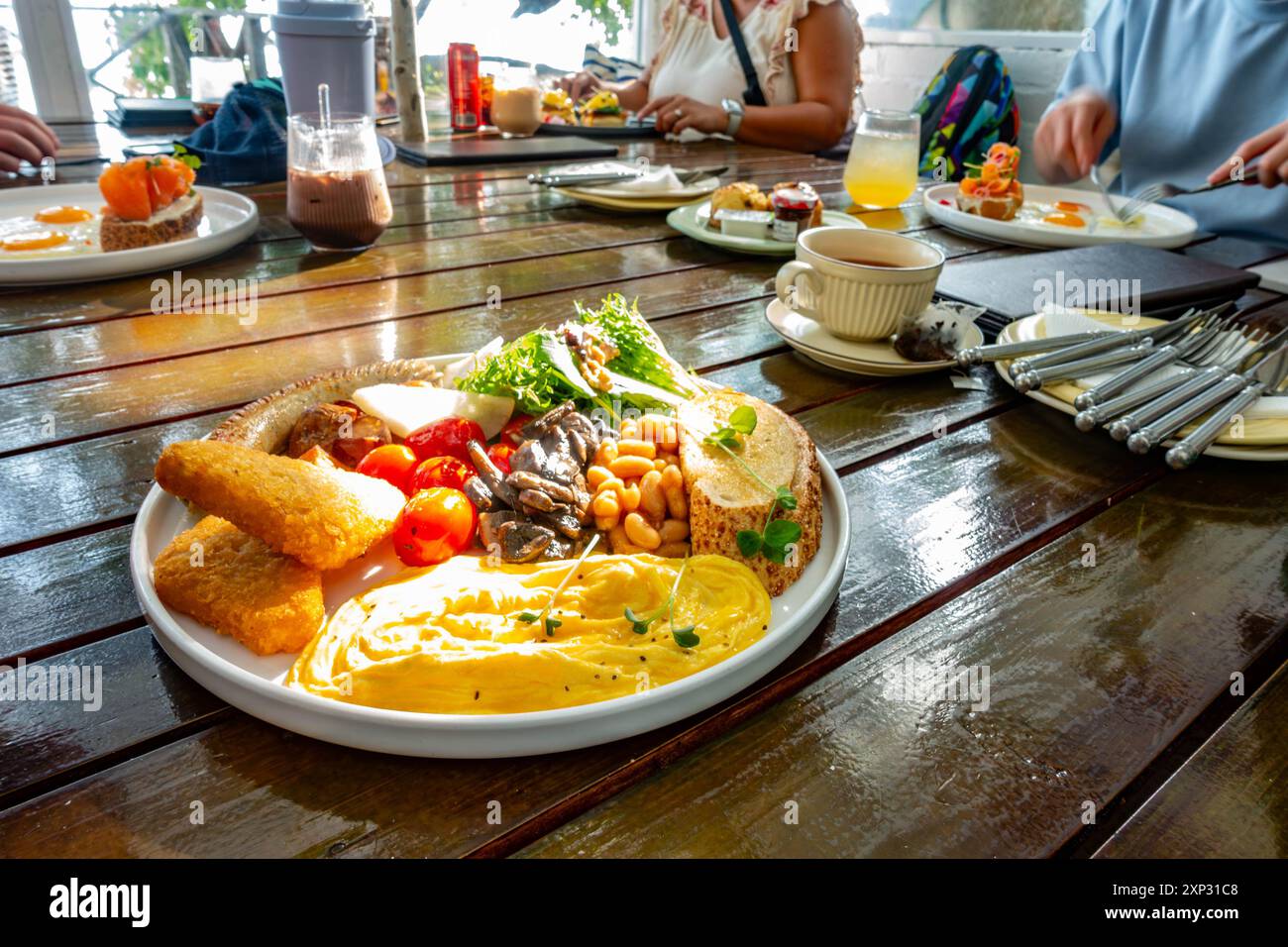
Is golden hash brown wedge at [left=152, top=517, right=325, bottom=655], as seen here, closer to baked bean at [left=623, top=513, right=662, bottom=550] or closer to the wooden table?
the wooden table

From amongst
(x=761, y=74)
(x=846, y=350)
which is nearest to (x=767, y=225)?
(x=846, y=350)

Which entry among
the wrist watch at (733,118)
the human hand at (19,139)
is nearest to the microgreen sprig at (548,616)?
the human hand at (19,139)

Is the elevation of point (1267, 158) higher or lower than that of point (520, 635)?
higher

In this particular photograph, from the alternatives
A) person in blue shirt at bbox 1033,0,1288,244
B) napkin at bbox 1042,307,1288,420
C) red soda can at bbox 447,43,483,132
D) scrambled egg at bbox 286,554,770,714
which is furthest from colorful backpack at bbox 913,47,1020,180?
scrambled egg at bbox 286,554,770,714

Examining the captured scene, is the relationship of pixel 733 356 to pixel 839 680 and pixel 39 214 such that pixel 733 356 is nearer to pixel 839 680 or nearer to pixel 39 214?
pixel 839 680

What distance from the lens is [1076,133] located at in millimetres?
3057

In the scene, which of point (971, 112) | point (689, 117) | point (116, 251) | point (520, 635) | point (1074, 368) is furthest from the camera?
point (971, 112)

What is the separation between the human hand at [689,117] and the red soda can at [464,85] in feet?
2.54

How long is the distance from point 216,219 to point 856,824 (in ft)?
7.09

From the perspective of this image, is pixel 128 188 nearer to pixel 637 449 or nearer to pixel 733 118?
pixel 637 449

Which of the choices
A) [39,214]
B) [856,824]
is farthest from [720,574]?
[39,214]

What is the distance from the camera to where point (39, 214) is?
6.70 feet

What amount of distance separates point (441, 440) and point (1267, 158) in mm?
2567

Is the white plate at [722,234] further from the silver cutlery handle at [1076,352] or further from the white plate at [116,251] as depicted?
the white plate at [116,251]
